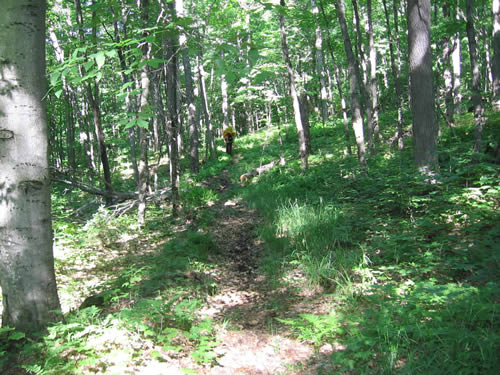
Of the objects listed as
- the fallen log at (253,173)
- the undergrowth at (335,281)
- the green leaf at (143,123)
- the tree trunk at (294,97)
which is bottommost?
the undergrowth at (335,281)

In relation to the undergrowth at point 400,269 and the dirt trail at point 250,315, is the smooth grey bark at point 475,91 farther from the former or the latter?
the dirt trail at point 250,315

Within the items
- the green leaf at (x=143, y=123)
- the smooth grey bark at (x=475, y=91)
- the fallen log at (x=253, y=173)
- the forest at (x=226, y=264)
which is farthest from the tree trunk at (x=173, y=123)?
the smooth grey bark at (x=475, y=91)

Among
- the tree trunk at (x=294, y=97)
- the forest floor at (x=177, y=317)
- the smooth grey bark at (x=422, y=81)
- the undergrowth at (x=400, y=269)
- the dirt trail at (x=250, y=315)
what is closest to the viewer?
the undergrowth at (x=400, y=269)

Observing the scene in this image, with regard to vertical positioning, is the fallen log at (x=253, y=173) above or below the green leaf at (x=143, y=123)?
below

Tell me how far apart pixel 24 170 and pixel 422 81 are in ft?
21.6

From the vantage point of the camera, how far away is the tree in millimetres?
2199

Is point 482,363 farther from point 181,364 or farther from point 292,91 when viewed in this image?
point 292,91

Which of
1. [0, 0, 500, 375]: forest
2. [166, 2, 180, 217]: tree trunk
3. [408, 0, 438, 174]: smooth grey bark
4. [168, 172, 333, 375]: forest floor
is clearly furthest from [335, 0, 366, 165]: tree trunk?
[166, 2, 180, 217]: tree trunk

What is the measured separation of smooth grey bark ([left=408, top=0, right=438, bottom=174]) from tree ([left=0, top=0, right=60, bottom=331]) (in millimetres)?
6080

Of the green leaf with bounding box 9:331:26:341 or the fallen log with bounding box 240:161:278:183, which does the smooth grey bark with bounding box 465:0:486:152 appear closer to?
the fallen log with bounding box 240:161:278:183

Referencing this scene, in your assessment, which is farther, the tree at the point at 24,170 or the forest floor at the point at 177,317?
the forest floor at the point at 177,317

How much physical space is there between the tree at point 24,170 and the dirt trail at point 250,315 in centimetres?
152

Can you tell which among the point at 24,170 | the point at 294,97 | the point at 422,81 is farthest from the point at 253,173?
the point at 24,170

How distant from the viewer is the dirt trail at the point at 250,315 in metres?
2.50
